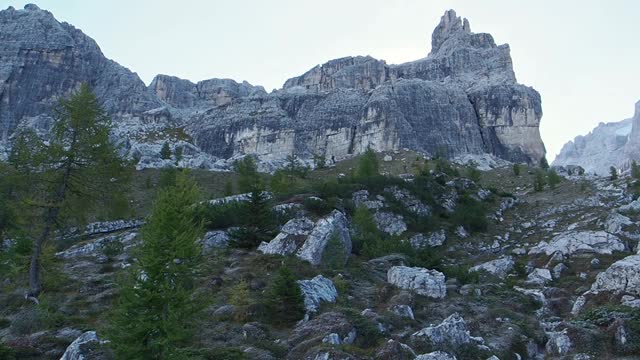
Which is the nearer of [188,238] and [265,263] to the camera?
[188,238]

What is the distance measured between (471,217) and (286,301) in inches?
1726

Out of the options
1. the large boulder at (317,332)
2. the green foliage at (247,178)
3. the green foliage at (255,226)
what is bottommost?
the large boulder at (317,332)

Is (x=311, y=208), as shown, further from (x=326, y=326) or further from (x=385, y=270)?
(x=326, y=326)

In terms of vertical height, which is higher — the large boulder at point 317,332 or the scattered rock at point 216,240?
the scattered rock at point 216,240

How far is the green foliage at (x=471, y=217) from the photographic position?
6228 cm

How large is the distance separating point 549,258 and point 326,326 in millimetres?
32798

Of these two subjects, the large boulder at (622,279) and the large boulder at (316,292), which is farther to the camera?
the large boulder at (622,279)

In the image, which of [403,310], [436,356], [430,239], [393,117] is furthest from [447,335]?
[393,117]

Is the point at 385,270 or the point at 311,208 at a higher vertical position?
the point at 311,208

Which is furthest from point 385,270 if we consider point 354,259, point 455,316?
point 455,316

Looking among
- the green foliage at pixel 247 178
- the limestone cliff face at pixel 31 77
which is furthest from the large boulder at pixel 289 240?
the limestone cliff face at pixel 31 77

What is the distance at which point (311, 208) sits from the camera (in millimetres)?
48406

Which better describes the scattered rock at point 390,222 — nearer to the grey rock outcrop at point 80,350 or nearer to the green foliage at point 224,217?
the green foliage at point 224,217

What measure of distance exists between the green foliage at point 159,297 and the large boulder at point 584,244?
1522 inches
